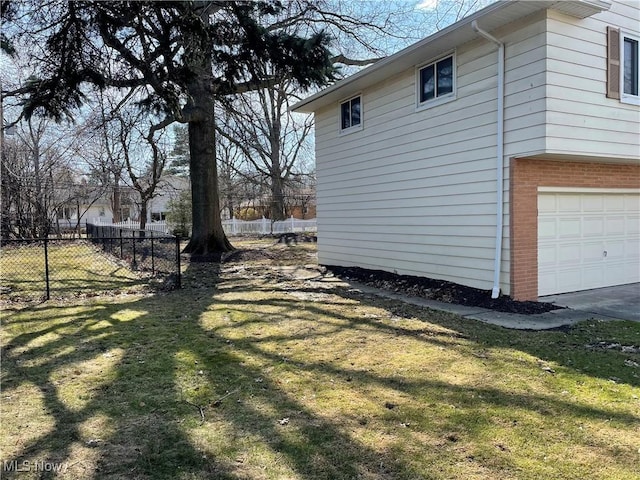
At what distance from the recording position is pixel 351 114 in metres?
11.2

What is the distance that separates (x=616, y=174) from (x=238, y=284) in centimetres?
784

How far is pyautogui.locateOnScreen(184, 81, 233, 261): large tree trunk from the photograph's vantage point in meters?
13.6

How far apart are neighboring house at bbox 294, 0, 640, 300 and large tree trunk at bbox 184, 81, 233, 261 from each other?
5.48 m

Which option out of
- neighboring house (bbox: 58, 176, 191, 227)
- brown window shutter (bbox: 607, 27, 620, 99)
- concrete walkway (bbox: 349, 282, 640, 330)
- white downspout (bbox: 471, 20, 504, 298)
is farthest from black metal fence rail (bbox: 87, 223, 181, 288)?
neighboring house (bbox: 58, 176, 191, 227)

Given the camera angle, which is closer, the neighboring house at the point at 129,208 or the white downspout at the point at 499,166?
the white downspout at the point at 499,166

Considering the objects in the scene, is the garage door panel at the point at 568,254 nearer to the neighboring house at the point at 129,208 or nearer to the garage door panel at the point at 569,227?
the garage door panel at the point at 569,227

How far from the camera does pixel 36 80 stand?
8594 mm

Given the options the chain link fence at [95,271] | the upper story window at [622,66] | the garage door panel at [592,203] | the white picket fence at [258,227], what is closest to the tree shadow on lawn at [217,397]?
the chain link fence at [95,271]

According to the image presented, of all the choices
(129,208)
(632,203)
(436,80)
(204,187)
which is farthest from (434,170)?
(129,208)

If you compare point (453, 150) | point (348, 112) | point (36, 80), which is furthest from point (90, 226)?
point (453, 150)

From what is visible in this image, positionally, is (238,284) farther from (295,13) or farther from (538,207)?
(295,13)

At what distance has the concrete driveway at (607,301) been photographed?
6477 mm

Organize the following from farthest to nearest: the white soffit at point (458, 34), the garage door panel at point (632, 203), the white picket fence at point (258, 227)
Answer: the white picket fence at point (258, 227), the garage door panel at point (632, 203), the white soffit at point (458, 34)

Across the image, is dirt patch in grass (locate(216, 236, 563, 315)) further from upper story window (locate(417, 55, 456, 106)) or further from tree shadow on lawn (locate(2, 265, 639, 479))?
upper story window (locate(417, 55, 456, 106))
